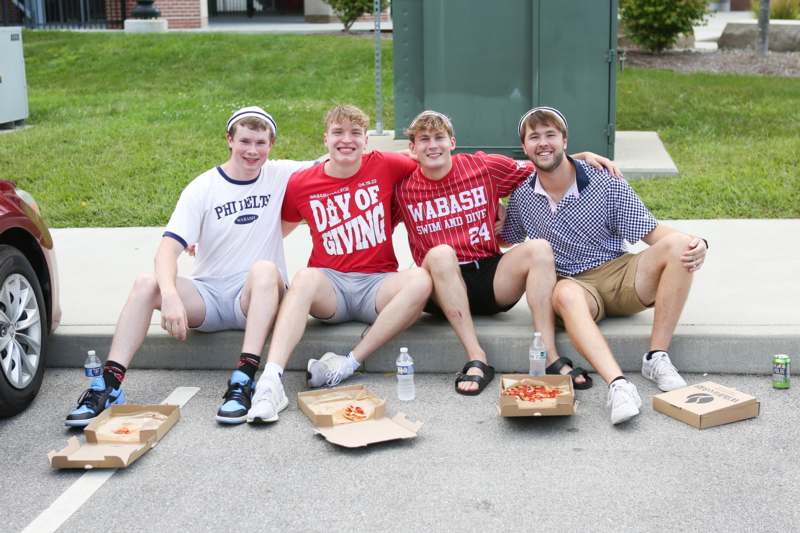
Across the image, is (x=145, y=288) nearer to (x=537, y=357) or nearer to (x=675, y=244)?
(x=537, y=357)

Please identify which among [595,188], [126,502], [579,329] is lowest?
[126,502]

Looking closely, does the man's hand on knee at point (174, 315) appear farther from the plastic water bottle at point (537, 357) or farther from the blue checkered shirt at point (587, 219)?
the blue checkered shirt at point (587, 219)

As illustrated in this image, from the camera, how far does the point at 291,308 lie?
5125 millimetres

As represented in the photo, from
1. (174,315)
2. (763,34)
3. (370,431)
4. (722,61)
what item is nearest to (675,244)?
(370,431)

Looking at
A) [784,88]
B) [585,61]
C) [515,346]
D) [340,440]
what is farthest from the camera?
[784,88]

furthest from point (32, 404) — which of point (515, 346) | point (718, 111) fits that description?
point (718, 111)

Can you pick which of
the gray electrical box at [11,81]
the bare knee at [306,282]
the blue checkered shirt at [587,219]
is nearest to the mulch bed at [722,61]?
the gray electrical box at [11,81]

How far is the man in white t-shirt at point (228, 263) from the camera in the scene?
500 cm

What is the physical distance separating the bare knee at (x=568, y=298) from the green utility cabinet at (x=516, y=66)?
4626 millimetres

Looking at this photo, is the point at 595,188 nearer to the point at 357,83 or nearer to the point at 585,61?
the point at 585,61

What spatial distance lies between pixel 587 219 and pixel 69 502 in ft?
9.14

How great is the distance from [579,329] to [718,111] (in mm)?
8453

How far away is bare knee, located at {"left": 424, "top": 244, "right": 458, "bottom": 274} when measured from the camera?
518 cm

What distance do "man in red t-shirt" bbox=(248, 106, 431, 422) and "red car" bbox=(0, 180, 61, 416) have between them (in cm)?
113
